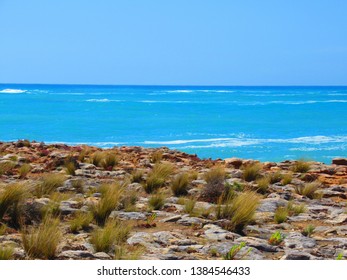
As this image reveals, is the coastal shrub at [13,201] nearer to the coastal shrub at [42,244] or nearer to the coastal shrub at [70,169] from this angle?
the coastal shrub at [42,244]

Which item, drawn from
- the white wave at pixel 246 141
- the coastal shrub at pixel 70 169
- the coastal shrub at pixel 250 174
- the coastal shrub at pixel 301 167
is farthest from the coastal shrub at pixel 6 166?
the white wave at pixel 246 141

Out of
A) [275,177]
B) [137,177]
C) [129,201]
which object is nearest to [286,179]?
[275,177]

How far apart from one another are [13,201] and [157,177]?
3.94 metres

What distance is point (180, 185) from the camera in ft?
34.2

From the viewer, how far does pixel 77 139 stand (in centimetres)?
3381

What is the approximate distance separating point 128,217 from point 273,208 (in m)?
2.52

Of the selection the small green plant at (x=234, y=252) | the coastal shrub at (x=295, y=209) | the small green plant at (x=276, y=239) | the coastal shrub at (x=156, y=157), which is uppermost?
the small green plant at (x=234, y=252)

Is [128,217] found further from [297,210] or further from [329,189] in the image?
[329,189]

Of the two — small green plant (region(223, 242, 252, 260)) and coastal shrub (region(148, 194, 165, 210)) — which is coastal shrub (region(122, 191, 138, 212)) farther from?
small green plant (region(223, 242, 252, 260))

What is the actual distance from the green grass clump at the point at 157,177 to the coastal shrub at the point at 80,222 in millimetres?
3135

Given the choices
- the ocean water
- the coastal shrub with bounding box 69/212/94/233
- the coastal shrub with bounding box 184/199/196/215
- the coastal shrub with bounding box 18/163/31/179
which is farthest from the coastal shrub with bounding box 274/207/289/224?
the ocean water

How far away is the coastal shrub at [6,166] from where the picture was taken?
11.6 meters
